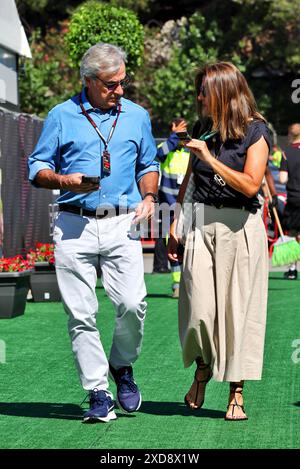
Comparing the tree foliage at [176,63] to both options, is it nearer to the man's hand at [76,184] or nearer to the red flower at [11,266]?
the red flower at [11,266]

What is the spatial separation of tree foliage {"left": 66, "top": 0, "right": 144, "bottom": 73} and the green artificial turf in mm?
20265

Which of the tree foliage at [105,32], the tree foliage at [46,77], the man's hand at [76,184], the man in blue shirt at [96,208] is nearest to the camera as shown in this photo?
the man's hand at [76,184]

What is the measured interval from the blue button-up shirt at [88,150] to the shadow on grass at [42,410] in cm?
129

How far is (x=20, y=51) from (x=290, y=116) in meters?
17.6

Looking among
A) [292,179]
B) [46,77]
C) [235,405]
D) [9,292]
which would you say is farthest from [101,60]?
[46,77]

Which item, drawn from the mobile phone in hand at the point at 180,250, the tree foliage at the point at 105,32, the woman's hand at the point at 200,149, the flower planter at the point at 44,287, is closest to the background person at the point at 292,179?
the flower planter at the point at 44,287

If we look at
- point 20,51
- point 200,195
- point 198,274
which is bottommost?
point 198,274

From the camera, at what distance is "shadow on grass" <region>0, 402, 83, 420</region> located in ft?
25.6

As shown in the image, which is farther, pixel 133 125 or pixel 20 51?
pixel 20 51

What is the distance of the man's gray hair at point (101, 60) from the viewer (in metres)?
7.47

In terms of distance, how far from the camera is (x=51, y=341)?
38.2 ft

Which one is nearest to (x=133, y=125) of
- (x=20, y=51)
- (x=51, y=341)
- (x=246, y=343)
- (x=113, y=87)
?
(x=113, y=87)

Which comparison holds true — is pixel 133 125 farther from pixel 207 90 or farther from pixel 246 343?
pixel 246 343

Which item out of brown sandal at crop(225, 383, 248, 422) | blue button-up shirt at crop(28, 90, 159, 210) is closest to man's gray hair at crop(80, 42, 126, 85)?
blue button-up shirt at crop(28, 90, 159, 210)
